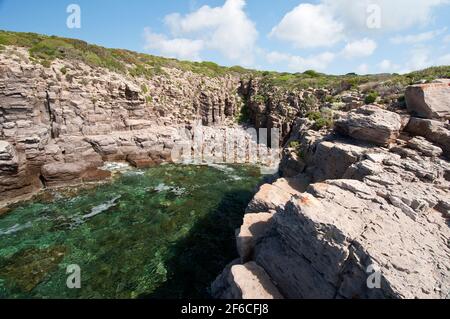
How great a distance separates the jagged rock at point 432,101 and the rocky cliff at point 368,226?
0.07 m

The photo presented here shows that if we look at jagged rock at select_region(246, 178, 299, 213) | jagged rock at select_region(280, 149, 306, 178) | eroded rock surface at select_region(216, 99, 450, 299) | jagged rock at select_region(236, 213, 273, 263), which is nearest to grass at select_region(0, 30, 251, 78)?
jagged rock at select_region(280, 149, 306, 178)

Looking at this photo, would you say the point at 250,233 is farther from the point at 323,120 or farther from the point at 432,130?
the point at 323,120

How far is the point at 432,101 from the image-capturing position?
58.1 feet

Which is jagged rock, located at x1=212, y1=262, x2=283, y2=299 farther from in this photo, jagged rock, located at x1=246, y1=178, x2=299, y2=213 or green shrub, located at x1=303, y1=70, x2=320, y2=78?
green shrub, located at x1=303, y1=70, x2=320, y2=78

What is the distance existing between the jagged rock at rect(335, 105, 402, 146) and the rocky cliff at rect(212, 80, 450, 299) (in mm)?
68

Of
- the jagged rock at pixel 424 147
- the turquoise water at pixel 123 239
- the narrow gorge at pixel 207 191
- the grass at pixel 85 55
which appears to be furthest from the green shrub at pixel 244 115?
the jagged rock at pixel 424 147

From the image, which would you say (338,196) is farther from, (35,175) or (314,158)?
(35,175)

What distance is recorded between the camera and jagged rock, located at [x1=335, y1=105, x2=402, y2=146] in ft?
55.9

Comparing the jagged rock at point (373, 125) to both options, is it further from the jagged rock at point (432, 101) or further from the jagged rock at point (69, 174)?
the jagged rock at point (69, 174)

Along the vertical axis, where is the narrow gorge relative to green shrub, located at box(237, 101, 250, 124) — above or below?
below

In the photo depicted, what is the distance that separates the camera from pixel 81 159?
32.9 m

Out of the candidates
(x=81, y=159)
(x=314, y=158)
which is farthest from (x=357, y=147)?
(x=81, y=159)

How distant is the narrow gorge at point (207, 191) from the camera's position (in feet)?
33.5

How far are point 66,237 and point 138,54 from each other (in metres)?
53.3
